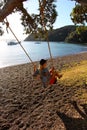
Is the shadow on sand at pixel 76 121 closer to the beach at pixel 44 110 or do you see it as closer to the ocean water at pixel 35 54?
the beach at pixel 44 110

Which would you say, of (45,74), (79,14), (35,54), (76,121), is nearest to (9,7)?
(45,74)

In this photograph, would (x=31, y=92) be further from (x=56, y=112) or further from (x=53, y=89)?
(x=56, y=112)

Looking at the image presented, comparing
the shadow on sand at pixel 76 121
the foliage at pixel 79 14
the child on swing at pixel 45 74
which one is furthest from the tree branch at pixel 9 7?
the foliage at pixel 79 14

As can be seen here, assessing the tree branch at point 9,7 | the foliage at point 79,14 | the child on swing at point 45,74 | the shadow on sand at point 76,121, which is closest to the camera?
the tree branch at point 9,7

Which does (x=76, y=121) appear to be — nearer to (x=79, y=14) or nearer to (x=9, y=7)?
(x=9, y=7)

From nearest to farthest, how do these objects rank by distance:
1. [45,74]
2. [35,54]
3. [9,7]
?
1. [9,7]
2. [45,74]
3. [35,54]

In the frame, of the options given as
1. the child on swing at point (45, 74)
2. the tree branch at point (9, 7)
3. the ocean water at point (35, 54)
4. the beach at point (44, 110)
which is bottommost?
the ocean water at point (35, 54)

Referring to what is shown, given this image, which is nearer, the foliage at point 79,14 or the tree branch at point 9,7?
the tree branch at point 9,7

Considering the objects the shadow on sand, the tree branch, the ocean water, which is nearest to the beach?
the shadow on sand

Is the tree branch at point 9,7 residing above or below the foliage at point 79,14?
above

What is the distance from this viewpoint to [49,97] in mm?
13703

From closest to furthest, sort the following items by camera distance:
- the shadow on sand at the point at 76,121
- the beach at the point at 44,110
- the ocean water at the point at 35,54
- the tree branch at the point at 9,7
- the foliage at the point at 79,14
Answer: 1. the tree branch at the point at 9,7
2. the shadow on sand at the point at 76,121
3. the beach at the point at 44,110
4. the foliage at the point at 79,14
5. the ocean water at the point at 35,54

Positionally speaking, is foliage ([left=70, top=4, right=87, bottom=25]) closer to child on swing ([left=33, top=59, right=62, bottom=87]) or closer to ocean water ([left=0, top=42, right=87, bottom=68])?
child on swing ([left=33, top=59, right=62, bottom=87])

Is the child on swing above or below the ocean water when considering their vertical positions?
above
